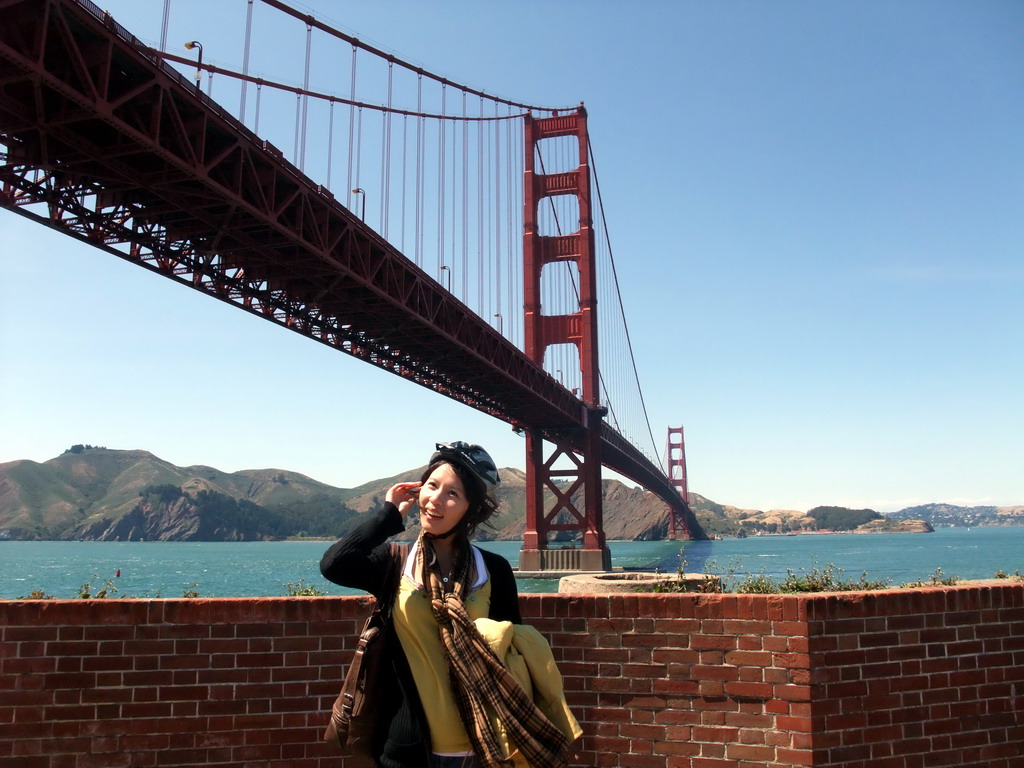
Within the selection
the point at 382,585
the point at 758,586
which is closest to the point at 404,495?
the point at 382,585

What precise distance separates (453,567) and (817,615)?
84.9 inches

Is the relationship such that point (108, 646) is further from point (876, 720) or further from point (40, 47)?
point (40, 47)

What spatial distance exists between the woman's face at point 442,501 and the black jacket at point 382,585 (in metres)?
0.12

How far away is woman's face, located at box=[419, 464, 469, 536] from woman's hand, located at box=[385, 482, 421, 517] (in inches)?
3.8

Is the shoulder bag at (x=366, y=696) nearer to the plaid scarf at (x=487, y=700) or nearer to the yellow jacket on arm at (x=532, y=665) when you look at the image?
the plaid scarf at (x=487, y=700)

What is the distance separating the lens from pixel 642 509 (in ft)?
591

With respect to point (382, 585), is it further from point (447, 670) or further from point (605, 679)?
point (605, 679)

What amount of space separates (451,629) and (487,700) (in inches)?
8.5

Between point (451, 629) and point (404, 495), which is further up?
point (404, 495)

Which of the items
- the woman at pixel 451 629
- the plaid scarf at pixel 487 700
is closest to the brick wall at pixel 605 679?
the woman at pixel 451 629

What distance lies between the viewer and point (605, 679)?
13.9 feet

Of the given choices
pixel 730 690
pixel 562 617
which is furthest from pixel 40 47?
pixel 730 690

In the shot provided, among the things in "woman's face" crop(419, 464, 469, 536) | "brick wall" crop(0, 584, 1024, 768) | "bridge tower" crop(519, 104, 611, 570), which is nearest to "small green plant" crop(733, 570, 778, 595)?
"brick wall" crop(0, 584, 1024, 768)

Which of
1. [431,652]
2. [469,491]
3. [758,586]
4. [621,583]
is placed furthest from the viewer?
[621,583]
